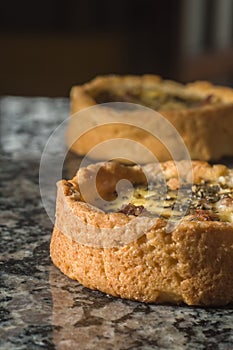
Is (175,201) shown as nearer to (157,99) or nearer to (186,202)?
(186,202)

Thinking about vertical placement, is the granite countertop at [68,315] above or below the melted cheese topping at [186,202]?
below

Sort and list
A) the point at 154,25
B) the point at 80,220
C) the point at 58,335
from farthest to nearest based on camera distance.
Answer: the point at 154,25 → the point at 80,220 → the point at 58,335

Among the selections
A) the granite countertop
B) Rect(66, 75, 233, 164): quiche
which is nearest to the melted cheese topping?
the granite countertop

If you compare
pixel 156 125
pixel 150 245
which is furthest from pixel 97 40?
Result: pixel 150 245

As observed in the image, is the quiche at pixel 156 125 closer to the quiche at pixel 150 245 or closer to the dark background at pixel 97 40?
the quiche at pixel 150 245

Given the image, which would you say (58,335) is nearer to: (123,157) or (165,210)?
(165,210)

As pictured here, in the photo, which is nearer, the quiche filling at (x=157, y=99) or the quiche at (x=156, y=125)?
the quiche at (x=156, y=125)

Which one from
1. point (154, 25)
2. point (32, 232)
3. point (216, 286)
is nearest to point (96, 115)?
point (32, 232)

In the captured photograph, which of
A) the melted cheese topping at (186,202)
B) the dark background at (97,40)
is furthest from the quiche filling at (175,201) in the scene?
the dark background at (97,40)
